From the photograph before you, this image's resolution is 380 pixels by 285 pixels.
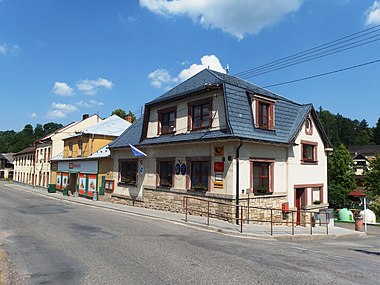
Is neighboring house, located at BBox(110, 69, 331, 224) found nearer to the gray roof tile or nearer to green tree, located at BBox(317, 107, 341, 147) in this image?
the gray roof tile

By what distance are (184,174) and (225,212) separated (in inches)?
142

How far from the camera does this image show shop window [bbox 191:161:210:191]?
54.6ft

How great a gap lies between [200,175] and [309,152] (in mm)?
8275

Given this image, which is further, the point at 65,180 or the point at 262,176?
the point at 65,180

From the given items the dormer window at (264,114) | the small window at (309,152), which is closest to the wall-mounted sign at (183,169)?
the dormer window at (264,114)

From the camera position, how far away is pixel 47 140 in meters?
42.4

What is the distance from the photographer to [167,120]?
20.2m

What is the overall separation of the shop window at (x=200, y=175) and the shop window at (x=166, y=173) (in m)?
1.95

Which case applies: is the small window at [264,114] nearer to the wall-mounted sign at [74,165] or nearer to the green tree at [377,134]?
the wall-mounted sign at [74,165]

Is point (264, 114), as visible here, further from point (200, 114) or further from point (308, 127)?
point (308, 127)

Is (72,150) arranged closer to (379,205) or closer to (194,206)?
(194,206)

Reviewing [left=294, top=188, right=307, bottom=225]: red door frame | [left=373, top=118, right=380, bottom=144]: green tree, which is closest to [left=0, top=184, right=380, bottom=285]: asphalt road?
[left=294, top=188, right=307, bottom=225]: red door frame

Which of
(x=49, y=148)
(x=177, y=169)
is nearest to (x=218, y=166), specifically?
(x=177, y=169)

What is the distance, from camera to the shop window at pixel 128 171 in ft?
74.0
